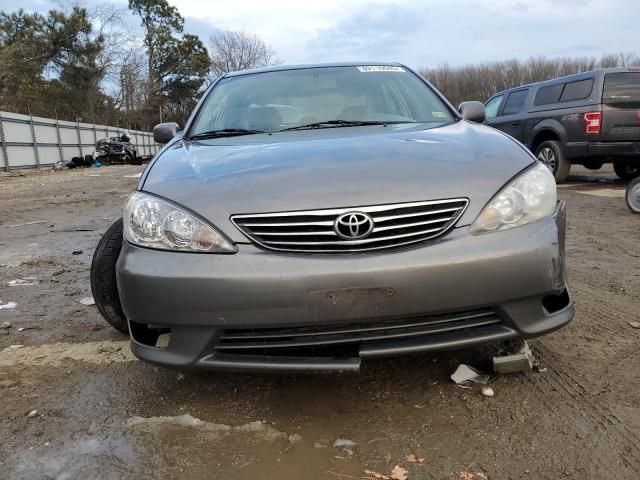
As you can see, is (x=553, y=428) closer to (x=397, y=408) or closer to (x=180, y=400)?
(x=397, y=408)

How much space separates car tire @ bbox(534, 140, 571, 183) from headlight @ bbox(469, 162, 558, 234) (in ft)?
25.1

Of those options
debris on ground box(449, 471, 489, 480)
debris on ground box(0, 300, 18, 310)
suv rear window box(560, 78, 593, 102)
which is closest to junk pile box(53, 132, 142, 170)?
suv rear window box(560, 78, 593, 102)

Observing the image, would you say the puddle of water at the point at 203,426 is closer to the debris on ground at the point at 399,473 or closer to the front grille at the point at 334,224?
the debris on ground at the point at 399,473

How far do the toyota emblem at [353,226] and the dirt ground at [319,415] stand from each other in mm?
735

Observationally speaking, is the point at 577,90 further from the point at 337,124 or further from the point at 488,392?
the point at 488,392

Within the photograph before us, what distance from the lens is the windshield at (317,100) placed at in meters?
3.11

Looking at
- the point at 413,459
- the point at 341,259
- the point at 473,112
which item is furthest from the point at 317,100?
the point at 413,459

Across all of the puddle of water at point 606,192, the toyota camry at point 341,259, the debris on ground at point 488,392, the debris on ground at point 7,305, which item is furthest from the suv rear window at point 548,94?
the debris on ground at point 7,305

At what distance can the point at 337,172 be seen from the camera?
6.81ft

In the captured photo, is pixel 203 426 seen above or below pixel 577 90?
below

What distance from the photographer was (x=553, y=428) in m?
1.95

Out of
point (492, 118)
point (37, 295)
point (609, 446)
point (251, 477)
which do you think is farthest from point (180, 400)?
point (492, 118)

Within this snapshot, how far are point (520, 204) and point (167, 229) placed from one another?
1.35 meters

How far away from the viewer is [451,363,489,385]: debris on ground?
229 cm
